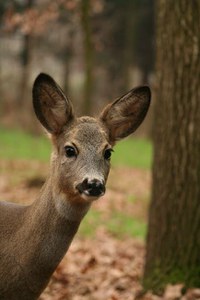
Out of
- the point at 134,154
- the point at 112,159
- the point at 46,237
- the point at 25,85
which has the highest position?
the point at 25,85

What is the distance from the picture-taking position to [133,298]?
22.1 feet

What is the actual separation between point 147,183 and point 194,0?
34.4ft

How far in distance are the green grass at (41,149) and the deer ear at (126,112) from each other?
44.6ft

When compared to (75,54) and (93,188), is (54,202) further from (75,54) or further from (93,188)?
(75,54)

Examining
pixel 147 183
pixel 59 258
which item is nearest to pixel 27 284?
pixel 59 258

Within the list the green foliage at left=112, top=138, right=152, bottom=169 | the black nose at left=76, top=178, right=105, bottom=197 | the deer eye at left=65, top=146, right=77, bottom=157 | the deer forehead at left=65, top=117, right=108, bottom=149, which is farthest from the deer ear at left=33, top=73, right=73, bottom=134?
the green foliage at left=112, top=138, right=152, bottom=169

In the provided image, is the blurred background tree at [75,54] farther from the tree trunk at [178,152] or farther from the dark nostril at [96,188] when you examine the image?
the dark nostril at [96,188]

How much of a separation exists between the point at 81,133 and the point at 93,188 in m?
0.63

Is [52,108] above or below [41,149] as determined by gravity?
below

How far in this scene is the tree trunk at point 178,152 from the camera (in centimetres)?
675

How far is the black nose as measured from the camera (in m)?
4.61

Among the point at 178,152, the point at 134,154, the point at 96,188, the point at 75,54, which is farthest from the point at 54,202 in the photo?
the point at 75,54

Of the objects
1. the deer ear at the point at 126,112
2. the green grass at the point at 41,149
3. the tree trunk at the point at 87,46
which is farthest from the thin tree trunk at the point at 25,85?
the deer ear at the point at 126,112

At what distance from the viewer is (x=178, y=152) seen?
6.82m
